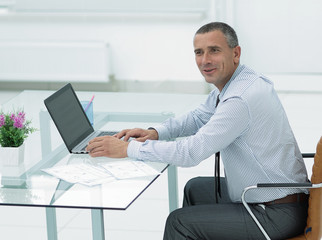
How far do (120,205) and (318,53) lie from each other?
15.6 feet

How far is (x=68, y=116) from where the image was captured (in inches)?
128

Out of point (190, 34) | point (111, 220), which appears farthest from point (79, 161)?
point (190, 34)

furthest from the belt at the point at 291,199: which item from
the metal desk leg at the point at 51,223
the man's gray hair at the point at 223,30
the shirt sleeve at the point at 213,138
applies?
the metal desk leg at the point at 51,223

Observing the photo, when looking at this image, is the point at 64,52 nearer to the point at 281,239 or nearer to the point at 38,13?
the point at 38,13

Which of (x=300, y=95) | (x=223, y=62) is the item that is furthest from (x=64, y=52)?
(x=223, y=62)

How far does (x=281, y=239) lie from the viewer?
288 cm

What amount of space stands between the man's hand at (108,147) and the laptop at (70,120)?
0.09 m

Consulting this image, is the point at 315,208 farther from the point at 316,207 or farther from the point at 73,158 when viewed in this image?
the point at 73,158

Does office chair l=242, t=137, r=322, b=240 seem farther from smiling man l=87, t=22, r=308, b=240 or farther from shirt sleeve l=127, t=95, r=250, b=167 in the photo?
shirt sleeve l=127, t=95, r=250, b=167

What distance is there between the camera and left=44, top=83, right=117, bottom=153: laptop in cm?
315

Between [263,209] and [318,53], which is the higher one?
[318,53]

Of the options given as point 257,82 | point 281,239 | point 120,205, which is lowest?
point 281,239

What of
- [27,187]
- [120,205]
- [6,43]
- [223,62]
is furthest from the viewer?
[6,43]

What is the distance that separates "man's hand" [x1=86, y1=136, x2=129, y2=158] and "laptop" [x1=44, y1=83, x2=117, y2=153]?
86 mm
